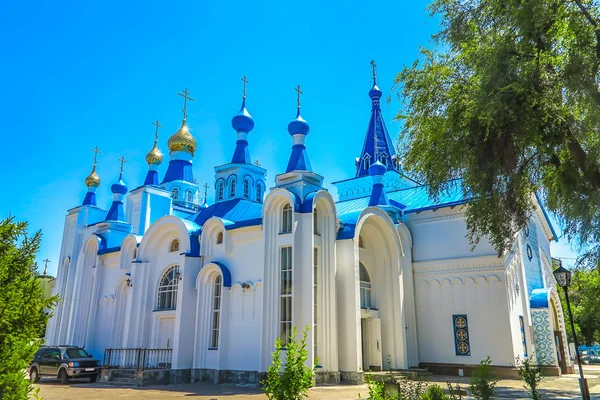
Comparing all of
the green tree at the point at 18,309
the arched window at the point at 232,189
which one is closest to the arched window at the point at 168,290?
the arched window at the point at 232,189

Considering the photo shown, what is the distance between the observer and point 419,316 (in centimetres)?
1934

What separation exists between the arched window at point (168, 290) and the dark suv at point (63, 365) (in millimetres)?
3215

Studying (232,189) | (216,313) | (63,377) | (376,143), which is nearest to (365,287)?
(216,313)

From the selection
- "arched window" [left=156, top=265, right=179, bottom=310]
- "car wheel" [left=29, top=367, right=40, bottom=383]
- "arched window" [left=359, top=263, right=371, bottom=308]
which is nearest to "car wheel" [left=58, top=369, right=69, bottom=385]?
"car wheel" [left=29, top=367, right=40, bottom=383]

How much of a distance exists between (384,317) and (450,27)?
37.1 feet

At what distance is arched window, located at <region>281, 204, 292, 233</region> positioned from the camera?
1602 cm

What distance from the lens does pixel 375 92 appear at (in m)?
28.8

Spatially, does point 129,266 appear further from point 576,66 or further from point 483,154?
point 576,66

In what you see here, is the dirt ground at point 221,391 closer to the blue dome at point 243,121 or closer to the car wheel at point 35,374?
the car wheel at point 35,374

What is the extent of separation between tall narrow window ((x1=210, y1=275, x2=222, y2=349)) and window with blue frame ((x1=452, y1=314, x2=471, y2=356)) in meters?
8.98

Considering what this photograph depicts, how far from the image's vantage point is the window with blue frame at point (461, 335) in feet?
59.4

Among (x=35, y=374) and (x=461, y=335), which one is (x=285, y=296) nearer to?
(x=461, y=335)

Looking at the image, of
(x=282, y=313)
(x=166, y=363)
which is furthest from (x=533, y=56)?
(x=166, y=363)

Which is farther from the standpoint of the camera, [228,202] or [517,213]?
[228,202]
